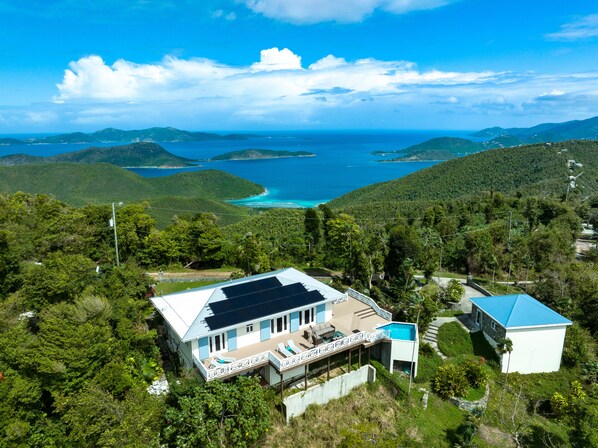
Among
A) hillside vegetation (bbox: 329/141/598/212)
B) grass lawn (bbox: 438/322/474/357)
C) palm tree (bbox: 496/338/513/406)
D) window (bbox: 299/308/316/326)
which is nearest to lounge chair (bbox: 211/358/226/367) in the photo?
window (bbox: 299/308/316/326)

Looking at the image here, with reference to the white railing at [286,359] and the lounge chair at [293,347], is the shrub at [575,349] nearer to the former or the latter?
the white railing at [286,359]

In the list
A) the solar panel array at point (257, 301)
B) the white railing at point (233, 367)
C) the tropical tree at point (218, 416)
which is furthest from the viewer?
the solar panel array at point (257, 301)

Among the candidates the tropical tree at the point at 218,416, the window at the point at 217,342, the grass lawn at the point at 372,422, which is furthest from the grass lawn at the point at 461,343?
the window at the point at 217,342

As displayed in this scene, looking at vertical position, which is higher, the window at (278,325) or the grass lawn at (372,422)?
the window at (278,325)

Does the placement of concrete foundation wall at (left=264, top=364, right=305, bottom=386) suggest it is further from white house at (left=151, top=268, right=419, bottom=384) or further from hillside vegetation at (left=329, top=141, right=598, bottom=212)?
hillside vegetation at (left=329, top=141, right=598, bottom=212)

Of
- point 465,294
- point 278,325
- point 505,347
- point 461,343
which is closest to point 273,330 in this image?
point 278,325

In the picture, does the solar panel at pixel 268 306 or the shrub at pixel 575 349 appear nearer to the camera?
the solar panel at pixel 268 306
